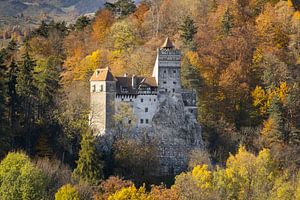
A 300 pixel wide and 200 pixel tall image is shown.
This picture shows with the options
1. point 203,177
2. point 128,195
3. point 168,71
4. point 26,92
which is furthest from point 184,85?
point 128,195

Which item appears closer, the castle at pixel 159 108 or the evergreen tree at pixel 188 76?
the castle at pixel 159 108

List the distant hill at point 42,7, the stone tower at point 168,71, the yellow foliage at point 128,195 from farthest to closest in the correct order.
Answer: the distant hill at point 42,7 → the stone tower at point 168,71 → the yellow foliage at point 128,195

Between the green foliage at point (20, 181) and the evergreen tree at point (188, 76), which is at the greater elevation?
the evergreen tree at point (188, 76)

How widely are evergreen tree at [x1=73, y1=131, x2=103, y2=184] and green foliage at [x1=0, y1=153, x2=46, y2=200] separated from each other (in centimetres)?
638

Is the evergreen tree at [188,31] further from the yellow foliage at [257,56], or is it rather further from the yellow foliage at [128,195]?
the yellow foliage at [128,195]

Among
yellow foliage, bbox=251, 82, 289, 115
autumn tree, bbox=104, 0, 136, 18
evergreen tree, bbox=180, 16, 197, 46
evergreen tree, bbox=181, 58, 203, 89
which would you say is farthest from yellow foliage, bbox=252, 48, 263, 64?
autumn tree, bbox=104, 0, 136, 18

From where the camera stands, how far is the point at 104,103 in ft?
225

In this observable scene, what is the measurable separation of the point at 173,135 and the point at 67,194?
1862 centimetres

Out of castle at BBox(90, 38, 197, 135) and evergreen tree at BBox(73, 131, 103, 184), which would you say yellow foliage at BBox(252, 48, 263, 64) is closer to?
castle at BBox(90, 38, 197, 135)

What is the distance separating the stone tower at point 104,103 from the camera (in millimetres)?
68562

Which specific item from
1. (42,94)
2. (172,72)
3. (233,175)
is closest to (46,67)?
(42,94)

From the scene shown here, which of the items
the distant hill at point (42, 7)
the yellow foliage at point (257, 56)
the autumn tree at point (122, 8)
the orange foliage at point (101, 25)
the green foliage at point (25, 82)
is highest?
the distant hill at point (42, 7)


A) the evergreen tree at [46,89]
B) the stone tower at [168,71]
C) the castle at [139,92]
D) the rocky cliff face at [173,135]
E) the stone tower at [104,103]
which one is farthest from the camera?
the stone tower at [168,71]

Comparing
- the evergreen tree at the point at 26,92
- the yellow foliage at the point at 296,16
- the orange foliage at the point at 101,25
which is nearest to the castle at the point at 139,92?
the evergreen tree at the point at 26,92
